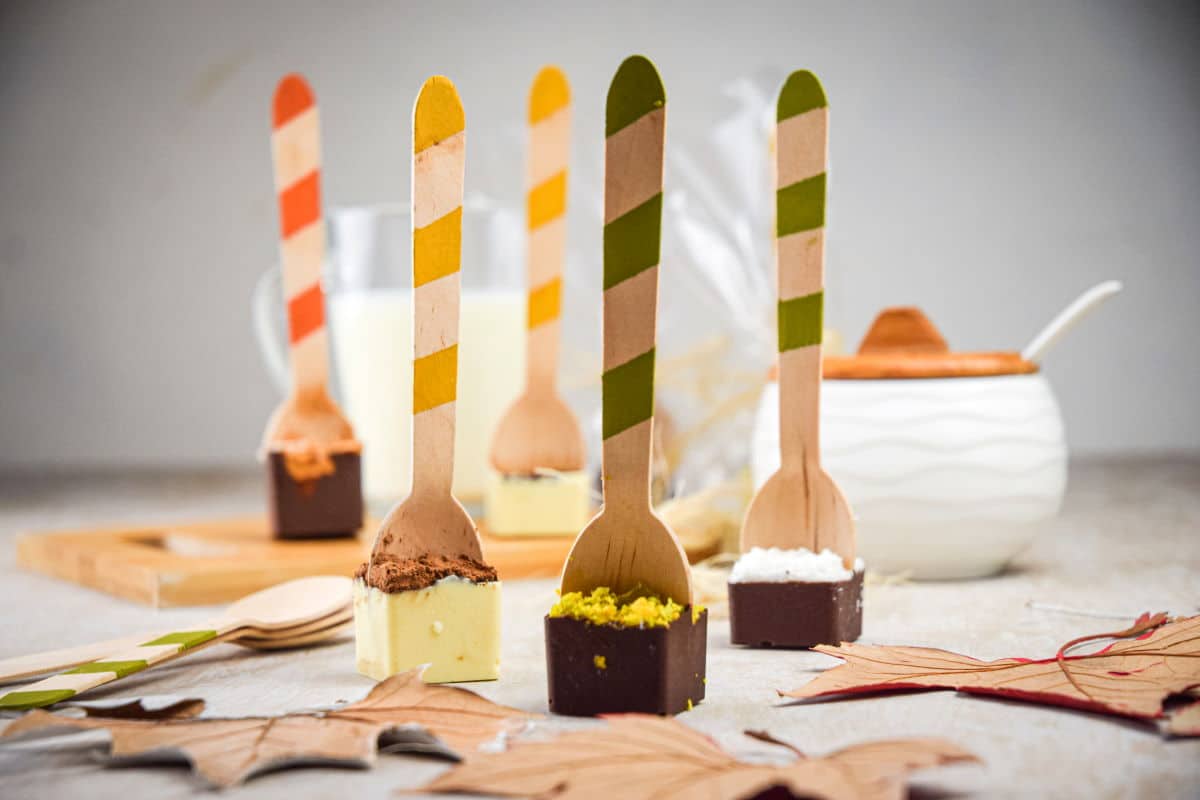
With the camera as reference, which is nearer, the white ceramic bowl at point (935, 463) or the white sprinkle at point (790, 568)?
the white sprinkle at point (790, 568)

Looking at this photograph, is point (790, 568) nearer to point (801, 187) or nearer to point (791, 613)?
point (791, 613)

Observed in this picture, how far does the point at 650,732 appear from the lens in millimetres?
576

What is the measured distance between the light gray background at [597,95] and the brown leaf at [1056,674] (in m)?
1.37

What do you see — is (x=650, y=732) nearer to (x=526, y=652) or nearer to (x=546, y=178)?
(x=526, y=652)

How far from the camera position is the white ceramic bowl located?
1.01 metres

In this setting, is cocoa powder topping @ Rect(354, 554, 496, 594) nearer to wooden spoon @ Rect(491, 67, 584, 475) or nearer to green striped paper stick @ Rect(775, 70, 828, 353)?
green striped paper stick @ Rect(775, 70, 828, 353)

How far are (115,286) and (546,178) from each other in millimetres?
1210

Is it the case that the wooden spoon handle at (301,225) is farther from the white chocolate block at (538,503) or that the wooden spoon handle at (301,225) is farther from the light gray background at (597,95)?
the light gray background at (597,95)

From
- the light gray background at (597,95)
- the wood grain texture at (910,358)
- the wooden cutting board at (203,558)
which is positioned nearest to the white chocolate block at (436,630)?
the wooden cutting board at (203,558)

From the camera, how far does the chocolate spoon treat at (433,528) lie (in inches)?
28.6

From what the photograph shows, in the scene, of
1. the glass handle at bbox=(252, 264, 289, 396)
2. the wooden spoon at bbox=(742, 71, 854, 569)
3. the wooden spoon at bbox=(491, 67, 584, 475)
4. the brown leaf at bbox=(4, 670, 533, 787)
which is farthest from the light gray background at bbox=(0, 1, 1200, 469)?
the brown leaf at bbox=(4, 670, 533, 787)

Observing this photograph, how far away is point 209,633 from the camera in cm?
78

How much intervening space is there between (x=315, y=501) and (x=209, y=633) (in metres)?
0.40

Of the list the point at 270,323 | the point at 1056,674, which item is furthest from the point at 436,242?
the point at 270,323
